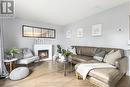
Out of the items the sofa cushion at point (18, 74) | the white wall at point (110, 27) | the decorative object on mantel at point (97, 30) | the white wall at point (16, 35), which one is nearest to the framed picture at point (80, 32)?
the white wall at point (110, 27)

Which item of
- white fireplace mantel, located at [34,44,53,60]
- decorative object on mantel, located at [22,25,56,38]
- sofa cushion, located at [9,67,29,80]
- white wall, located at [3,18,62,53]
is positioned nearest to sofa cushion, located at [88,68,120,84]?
sofa cushion, located at [9,67,29,80]

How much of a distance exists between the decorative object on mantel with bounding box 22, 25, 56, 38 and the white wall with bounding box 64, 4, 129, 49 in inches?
72.1

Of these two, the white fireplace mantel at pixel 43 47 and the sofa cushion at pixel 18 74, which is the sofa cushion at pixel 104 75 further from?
the white fireplace mantel at pixel 43 47

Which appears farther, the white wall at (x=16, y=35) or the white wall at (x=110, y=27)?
the white wall at (x=16, y=35)

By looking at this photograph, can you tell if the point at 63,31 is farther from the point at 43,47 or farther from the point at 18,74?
the point at 18,74

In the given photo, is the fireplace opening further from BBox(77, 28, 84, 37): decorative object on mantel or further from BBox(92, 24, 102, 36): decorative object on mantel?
BBox(92, 24, 102, 36): decorative object on mantel

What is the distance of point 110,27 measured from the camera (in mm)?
3684

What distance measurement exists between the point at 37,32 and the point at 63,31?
1.71m

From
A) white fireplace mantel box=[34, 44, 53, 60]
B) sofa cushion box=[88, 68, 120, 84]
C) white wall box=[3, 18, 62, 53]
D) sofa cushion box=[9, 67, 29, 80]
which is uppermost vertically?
white wall box=[3, 18, 62, 53]

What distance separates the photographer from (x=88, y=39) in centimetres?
460

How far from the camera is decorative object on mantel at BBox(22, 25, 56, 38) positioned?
471 cm

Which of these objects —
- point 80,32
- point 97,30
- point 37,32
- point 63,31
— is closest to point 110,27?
point 97,30

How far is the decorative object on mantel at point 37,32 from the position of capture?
4.71 m

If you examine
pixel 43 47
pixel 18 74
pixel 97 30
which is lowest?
pixel 18 74
